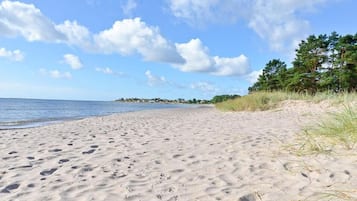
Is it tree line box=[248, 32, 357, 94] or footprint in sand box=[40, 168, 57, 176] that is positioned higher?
tree line box=[248, 32, 357, 94]

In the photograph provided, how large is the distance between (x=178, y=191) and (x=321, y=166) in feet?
5.62

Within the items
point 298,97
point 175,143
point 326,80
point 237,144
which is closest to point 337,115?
point 237,144

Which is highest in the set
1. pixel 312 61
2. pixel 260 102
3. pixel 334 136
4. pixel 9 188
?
pixel 312 61

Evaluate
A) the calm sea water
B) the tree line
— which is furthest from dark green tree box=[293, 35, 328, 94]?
the calm sea water

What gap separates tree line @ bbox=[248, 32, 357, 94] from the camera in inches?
947

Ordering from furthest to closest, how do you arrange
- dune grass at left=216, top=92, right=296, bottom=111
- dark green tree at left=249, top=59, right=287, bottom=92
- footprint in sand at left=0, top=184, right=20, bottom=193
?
1. dark green tree at left=249, top=59, right=287, bottom=92
2. dune grass at left=216, top=92, right=296, bottom=111
3. footprint in sand at left=0, top=184, right=20, bottom=193

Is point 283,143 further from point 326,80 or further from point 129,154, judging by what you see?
point 326,80

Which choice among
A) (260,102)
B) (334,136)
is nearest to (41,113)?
(260,102)

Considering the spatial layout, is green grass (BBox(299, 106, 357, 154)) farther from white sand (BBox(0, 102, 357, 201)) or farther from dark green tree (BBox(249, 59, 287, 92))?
dark green tree (BBox(249, 59, 287, 92))

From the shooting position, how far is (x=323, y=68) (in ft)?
86.5

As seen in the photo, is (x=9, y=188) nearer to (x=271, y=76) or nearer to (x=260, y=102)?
(x=260, y=102)

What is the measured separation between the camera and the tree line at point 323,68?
24047 mm

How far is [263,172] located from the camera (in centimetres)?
334

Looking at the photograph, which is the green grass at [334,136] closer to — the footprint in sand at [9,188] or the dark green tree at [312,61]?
the footprint in sand at [9,188]
